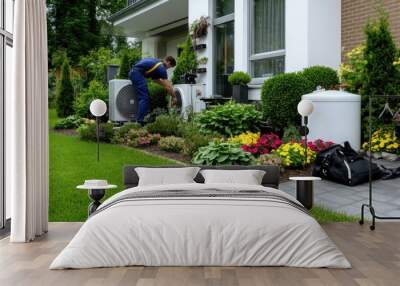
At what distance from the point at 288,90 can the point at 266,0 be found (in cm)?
265

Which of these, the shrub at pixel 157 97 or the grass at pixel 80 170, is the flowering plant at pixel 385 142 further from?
the shrub at pixel 157 97

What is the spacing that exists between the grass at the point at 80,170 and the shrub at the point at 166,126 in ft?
2.17

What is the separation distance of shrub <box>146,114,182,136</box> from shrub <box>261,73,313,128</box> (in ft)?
5.43

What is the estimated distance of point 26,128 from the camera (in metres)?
4.68

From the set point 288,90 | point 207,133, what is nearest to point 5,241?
point 207,133

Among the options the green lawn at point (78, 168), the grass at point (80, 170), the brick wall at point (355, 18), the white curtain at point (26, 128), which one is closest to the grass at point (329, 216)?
the grass at point (80, 170)

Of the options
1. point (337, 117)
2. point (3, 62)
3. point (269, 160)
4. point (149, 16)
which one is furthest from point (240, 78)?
point (149, 16)

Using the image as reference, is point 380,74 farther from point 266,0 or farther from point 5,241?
point 5,241

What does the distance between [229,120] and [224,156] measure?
6.13 feet

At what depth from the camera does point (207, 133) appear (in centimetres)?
852

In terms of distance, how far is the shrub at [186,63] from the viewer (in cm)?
1227

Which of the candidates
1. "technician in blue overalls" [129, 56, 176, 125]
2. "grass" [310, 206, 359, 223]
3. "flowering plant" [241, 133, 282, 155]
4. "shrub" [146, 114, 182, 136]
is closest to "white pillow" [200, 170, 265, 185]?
"grass" [310, 206, 359, 223]

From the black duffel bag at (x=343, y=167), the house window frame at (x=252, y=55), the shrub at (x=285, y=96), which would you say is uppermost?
the house window frame at (x=252, y=55)

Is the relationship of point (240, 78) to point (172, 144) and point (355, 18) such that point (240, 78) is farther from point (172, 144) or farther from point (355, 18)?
point (172, 144)
